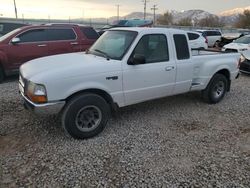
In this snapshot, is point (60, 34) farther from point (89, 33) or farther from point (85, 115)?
point (85, 115)

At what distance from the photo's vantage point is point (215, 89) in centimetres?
638

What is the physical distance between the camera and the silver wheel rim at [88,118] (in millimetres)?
4258

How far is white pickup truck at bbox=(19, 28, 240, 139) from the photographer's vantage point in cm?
398

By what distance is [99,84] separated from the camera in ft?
14.0

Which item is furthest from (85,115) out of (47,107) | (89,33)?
(89,33)

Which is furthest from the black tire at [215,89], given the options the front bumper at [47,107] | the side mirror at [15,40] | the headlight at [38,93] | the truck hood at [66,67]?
the side mirror at [15,40]

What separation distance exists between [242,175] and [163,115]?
2250mm

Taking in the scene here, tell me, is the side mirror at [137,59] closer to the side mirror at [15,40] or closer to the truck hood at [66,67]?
the truck hood at [66,67]

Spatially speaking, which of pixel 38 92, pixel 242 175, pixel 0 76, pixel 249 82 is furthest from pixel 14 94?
pixel 249 82

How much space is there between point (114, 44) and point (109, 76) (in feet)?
2.88

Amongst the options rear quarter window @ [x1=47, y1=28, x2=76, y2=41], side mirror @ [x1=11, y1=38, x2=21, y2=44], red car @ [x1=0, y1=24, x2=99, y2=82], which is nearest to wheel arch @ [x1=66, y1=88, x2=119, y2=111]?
red car @ [x1=0, y1=24, x2=99, y2=82]

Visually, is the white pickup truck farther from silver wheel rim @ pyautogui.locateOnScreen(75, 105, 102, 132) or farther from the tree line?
the tree line

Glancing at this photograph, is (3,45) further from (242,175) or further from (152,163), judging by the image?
(242,175)

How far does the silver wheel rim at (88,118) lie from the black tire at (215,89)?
3009 mm
